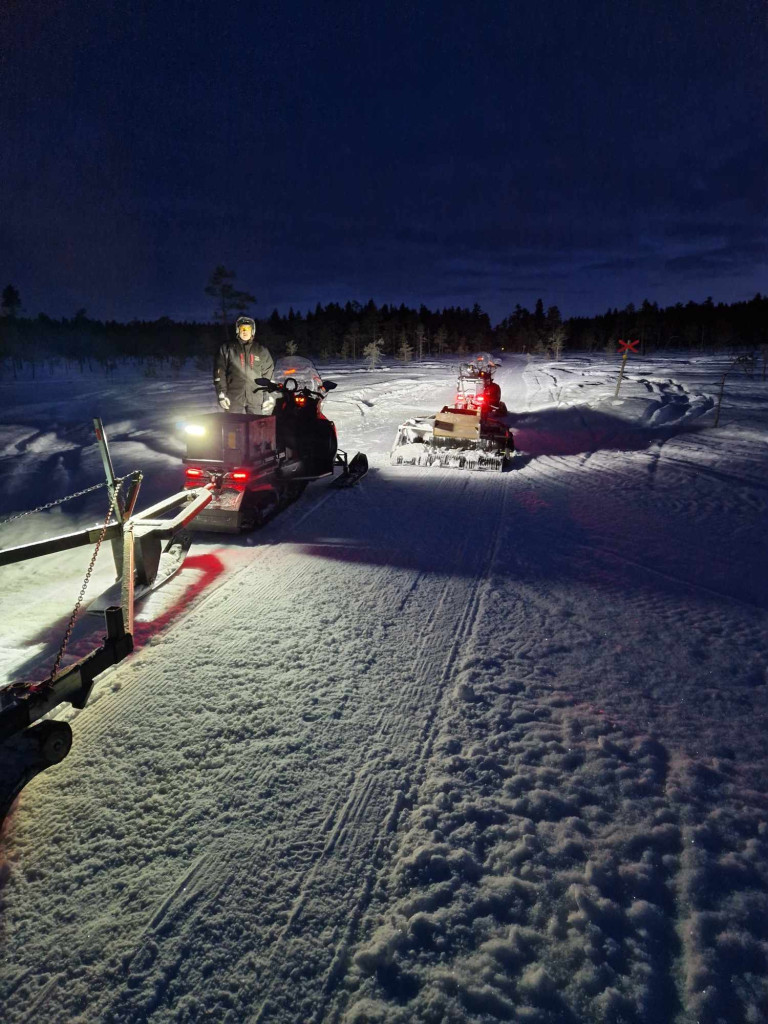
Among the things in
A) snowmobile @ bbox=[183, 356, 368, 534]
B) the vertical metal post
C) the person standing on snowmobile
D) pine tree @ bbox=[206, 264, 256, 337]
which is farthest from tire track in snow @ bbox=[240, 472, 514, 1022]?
pine tree @ bbox=[206, 264, 256, 337]

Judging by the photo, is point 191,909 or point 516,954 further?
point 191,909

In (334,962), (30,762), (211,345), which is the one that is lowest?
(334,962)

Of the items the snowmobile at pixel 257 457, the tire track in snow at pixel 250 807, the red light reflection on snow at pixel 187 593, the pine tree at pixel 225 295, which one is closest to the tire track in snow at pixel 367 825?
the tire track in snow at pixel 250 807

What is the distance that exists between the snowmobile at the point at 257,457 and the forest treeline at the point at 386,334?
54505 mm

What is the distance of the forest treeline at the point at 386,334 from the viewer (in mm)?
70938

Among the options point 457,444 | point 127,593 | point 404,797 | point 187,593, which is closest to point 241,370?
point 187,593

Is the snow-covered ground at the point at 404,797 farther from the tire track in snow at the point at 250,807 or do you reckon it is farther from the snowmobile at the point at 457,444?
the snowmobile at the point at 457,444

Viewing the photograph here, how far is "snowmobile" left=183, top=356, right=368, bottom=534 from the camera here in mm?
6139

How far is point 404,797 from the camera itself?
8.16 ft

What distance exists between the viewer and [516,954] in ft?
6.03

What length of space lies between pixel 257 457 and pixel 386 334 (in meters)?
75.7

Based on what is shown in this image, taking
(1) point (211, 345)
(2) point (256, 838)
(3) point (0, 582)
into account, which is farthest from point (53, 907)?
(1) point (211, 345)

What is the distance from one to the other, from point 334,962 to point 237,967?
33cm

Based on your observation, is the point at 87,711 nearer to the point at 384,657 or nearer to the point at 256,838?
the point at 256,838
